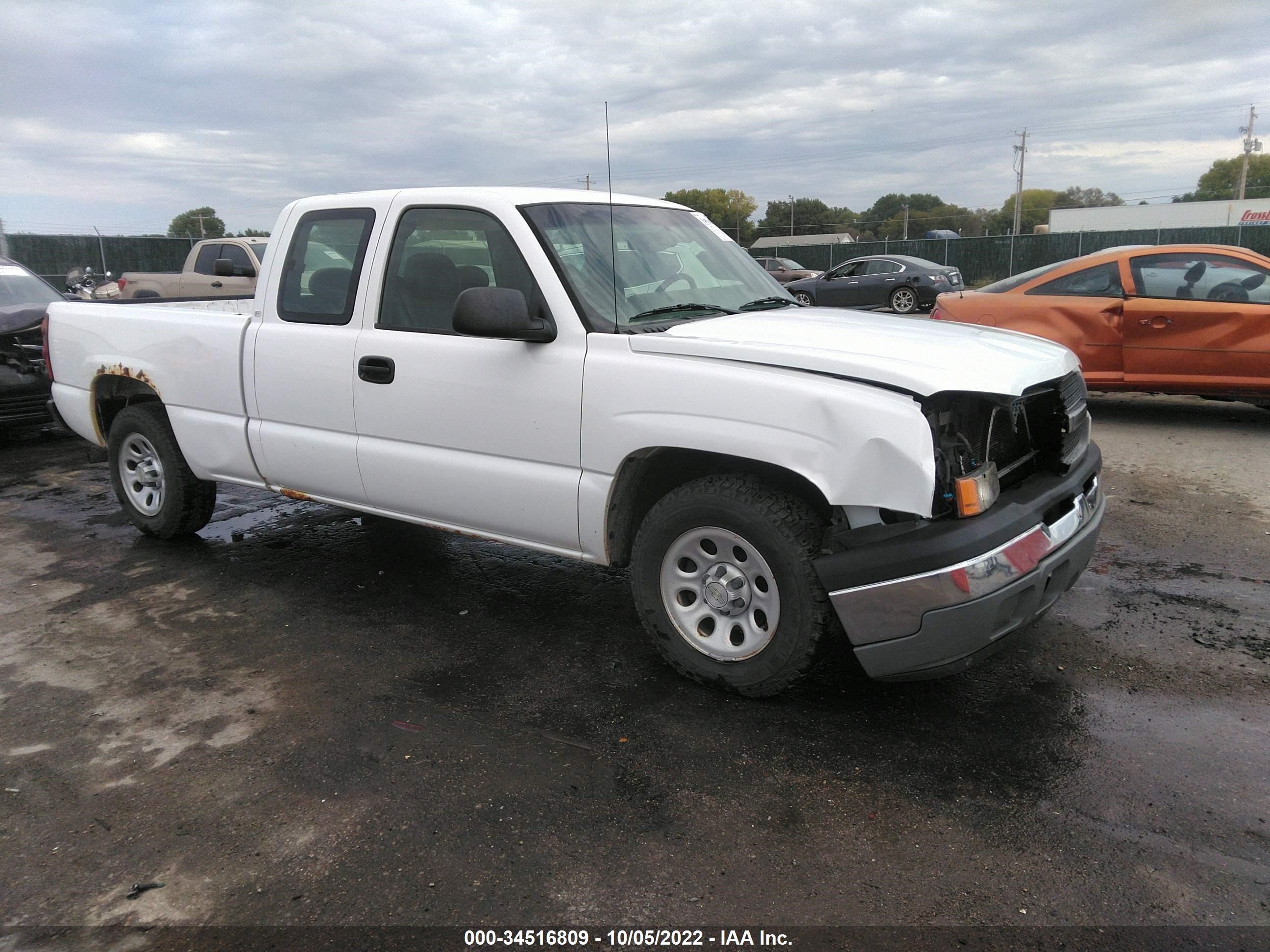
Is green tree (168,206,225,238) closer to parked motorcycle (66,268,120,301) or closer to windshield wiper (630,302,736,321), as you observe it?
parked motorcycle (66,268,120,301)

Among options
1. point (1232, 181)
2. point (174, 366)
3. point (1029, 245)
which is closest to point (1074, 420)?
point (174, 366)

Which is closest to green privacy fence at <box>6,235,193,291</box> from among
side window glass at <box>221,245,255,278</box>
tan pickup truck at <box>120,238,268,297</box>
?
tan pickup truck at <box>120,238,268,297</box>

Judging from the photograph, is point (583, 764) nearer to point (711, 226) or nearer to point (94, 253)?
point (711, 226)

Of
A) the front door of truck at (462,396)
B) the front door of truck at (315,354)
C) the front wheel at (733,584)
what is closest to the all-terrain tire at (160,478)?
the front door of truck at (315,354)

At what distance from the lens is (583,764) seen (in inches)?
125

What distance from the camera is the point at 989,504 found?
314 cm

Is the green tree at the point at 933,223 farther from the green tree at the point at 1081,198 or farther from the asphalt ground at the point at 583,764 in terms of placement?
the asphalt ground at the point at 583,764

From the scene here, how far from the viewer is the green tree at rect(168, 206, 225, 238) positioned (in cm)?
2812

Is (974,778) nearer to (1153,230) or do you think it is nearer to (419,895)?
(419,895)

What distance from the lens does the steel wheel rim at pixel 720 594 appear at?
133 inches

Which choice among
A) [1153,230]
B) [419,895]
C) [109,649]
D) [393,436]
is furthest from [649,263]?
[1153,230]

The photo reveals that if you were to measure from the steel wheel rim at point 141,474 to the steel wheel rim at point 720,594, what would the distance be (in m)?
3.59

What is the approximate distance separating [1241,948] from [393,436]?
350 cm

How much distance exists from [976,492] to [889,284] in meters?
20.5
